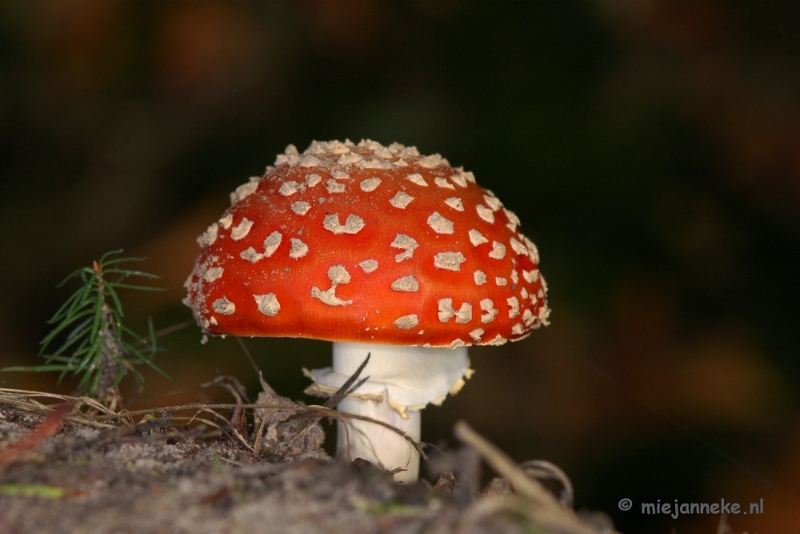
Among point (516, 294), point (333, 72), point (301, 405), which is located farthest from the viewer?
point (333, 72)

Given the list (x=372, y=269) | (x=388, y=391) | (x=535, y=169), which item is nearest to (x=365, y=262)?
(x=372, y=269)

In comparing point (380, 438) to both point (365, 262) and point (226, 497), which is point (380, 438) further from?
point (226, 497)

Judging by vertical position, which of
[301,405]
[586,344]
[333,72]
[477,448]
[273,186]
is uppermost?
[333,72]

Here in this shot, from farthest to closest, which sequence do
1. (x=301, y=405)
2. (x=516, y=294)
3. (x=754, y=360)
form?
(x=754, y=360)
(x=516, y=294)
(x=301, y=405)

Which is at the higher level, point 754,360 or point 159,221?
point 159,221

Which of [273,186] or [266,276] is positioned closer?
[266,276]

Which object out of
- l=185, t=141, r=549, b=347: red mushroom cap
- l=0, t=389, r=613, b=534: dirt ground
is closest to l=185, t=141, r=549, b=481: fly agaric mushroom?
l=185, t=141, r=549, b=347: red mushroom cap

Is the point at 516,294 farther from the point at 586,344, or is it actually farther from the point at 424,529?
the point at 586,344

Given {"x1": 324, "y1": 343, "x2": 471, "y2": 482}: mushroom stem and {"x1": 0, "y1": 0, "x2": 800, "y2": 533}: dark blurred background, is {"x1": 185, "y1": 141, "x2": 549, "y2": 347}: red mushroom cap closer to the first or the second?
{"x1": 324, "y1": 343, "x2": 471, "y2": 482}: mushroom stem

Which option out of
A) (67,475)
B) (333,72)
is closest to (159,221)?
(333,72)
